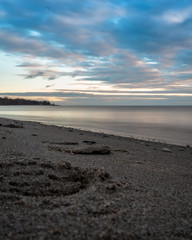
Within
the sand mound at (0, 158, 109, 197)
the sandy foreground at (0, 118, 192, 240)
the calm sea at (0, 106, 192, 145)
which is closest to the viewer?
the sandy foreground at (0, 118, 192, 240)

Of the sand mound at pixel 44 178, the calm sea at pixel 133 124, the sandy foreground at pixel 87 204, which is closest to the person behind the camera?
the sandy foreground at pixel 87 204

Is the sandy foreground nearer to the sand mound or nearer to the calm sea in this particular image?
the sand mound

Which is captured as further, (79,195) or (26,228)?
(79,195)

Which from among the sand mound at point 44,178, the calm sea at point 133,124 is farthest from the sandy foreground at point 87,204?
the calm sea at point 133,124

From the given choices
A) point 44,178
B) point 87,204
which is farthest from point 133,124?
point 87,204

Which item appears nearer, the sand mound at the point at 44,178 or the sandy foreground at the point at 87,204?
the sandy foreground at the point at 87,204

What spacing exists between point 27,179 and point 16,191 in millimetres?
489

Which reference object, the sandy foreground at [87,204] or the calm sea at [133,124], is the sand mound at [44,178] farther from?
the calm sea at [133,124]

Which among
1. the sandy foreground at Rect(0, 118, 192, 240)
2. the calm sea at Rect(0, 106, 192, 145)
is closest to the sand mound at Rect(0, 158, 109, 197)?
the sandy foreground at Rect(0, 118, 192, 240)

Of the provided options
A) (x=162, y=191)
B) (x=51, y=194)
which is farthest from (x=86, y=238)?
(x=162, y=191)

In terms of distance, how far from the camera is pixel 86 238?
220cm

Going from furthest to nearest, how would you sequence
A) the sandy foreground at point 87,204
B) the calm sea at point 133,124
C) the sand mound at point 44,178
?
the calm sea at point 133,124 < the sand mound at point 44,178 < the sandy foreground at point 87,204

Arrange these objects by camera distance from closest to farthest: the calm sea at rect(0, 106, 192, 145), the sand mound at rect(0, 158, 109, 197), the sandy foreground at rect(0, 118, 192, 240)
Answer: the sandy foreground at rect(0, 118, 192, 240)
the sand mound at rect(0, 158, 109, 197)
the calm sea at rect(0, 106, 192, 145)

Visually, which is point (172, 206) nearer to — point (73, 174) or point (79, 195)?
point (79, 195)
